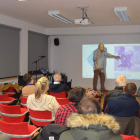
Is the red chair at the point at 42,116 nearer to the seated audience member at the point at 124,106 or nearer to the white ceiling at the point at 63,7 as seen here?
the seated audience member at the point at 124,106

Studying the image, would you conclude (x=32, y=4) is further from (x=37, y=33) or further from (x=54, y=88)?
(x=37, y=33)

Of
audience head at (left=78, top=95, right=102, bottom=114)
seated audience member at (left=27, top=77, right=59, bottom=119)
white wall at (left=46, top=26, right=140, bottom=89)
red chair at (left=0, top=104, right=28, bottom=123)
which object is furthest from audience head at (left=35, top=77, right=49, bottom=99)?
white wall at (left=46, top=26, right=140, bottom=89)

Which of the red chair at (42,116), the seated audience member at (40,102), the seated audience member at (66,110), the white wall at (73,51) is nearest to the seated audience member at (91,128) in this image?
the seated audience member at (66,110)

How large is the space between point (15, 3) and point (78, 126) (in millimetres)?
4289

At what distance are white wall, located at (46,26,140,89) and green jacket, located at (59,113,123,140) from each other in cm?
763

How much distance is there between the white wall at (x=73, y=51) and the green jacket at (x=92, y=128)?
763 cm

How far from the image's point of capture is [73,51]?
30.9 ft

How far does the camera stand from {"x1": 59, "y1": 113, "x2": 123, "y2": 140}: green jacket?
1.38 metres

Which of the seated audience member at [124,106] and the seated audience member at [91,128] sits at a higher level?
the seated audience member at [91,128]

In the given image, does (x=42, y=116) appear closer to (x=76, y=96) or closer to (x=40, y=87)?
(x=40, y=87)

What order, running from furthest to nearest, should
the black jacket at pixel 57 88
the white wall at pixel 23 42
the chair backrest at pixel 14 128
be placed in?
the white wall at pixel 23 42, the black jacket at pixel 57 88, the chair backrest at pixel 14 128

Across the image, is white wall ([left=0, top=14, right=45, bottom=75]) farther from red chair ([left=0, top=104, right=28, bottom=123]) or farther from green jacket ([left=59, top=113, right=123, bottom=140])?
green jacket ([left=59, top=113, right=123, bottom=140])

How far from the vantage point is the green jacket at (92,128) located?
1376 millimetres

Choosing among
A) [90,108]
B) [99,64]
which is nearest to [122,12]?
[99,64]
